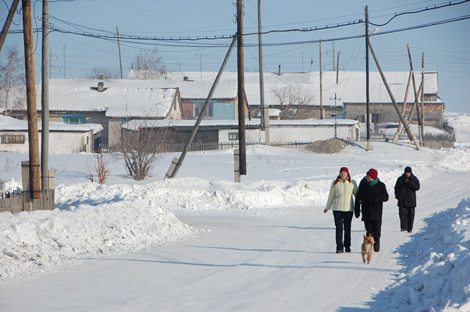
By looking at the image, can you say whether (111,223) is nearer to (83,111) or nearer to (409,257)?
(409,257)

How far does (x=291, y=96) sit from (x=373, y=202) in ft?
301

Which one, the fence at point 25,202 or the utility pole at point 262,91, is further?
the utility pole at point 262,91

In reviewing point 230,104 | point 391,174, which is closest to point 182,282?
point 391,174

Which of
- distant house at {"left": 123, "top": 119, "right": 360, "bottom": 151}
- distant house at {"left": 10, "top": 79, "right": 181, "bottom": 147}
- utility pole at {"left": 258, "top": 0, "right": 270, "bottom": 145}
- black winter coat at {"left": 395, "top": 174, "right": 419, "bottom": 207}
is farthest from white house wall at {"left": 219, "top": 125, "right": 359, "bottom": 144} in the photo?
black winter coat at {"left": 395, "top": 174, "right": 419, "bottom": 207}

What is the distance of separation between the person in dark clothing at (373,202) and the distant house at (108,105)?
58.0m

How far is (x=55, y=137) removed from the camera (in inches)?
2606

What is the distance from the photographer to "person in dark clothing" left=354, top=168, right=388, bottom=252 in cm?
1511

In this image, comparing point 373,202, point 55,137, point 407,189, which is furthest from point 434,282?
point 55,137

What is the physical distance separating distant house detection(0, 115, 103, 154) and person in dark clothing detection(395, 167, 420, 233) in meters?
49.5

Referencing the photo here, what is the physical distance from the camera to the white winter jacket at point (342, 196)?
15.3 m

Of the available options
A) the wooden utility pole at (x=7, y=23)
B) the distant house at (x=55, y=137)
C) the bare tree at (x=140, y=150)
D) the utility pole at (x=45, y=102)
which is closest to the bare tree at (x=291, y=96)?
the distant house at (x=55, y=137)

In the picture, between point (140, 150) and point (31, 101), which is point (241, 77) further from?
point (31, 101)

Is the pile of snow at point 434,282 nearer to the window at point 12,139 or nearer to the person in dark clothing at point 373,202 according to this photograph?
the person in dark clothing at point 373,202

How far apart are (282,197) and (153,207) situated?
951cm
